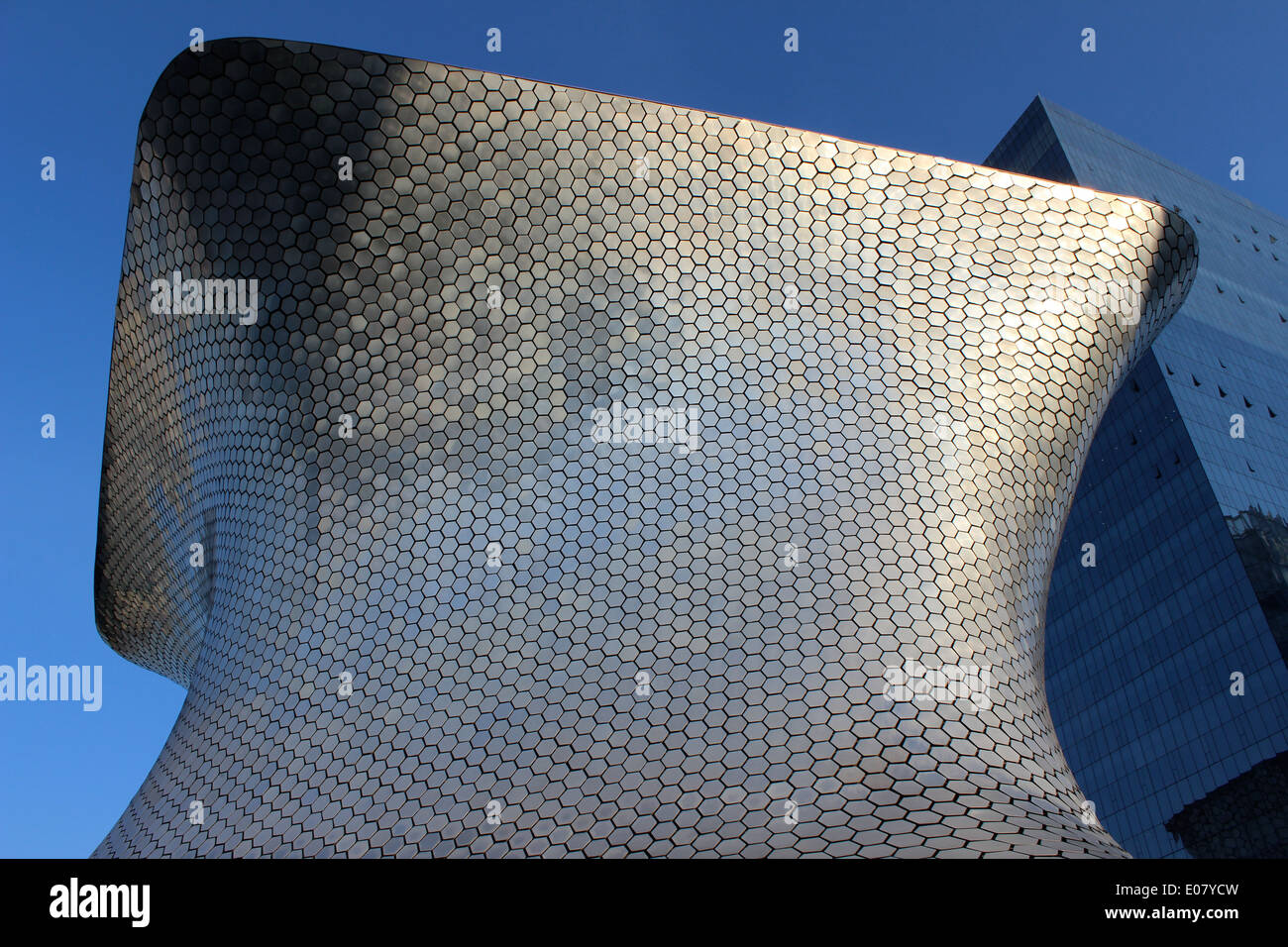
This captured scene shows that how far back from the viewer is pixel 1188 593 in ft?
139

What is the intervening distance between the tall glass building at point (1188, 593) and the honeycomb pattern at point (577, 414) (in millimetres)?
33510

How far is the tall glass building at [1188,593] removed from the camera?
126ft

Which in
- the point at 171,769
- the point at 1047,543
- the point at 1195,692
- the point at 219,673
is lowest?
the point at 1195,692

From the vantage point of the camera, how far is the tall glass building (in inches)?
1513

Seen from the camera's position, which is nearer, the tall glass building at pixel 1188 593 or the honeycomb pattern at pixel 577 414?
the honeycomb pattern at pixel 577 414

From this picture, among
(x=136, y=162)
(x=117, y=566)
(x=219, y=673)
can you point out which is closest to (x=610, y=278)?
(x=136, y=162)

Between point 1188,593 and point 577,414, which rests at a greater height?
point 577,414

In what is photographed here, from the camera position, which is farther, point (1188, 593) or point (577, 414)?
point (1188, 593)

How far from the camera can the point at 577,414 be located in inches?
395

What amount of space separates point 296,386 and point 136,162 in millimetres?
2771

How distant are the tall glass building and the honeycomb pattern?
110ft

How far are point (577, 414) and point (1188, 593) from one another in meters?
39.7

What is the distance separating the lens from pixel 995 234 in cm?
1054
